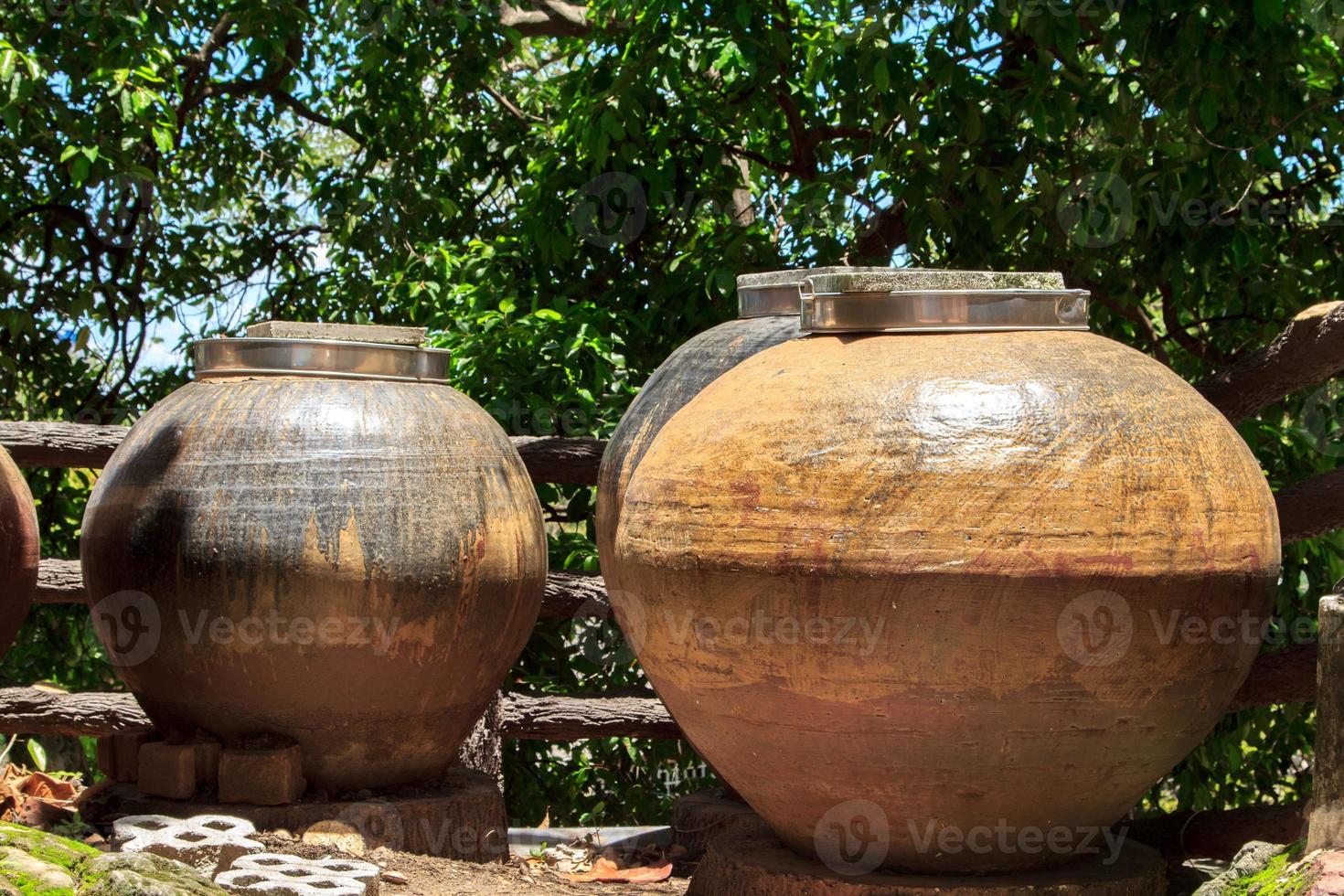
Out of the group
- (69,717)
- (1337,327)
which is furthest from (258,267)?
(1337,327)

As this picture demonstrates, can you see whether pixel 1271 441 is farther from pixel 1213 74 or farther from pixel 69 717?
pixel 69 717

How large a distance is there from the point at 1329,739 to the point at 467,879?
2327mm

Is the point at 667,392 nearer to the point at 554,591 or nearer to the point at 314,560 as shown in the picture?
the point at 314,560

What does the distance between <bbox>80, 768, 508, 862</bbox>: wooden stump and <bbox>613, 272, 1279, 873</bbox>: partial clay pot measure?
1.31 m

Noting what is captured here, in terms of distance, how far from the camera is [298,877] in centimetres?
364

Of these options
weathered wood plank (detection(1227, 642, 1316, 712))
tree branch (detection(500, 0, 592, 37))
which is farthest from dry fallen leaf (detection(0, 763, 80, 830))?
tree branch (detection(500, 0, 592, 37))

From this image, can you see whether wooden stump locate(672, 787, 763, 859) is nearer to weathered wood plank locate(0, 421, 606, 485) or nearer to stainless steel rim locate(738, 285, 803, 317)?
weathered wood plank locate(0, 421, 606, 485)

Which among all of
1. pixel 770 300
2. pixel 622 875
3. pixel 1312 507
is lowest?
pixel 622 875

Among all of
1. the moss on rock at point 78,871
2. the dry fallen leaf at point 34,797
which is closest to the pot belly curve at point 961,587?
the moss on rock at point 78,871

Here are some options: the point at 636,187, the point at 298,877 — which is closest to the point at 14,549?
the point at 298,877

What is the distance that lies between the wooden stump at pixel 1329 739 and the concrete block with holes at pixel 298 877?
2.08 m

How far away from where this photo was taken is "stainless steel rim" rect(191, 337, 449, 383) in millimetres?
4422

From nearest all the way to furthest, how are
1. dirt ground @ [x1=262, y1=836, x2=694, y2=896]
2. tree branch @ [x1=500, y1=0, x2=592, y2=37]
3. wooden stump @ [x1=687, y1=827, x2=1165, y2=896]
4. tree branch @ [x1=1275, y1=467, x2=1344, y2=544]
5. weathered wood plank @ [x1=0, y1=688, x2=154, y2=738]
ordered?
wooden stump @ [x1=687, y1=827, x2=1165, y2=896] < dirt ground @ [x1=262, y1=836, x2=694, y2=896] < tree branch @ [x1=1275, y1=467, x2=1344, y2=544] < weathered wood plank @ [x1=0, y1=688, x2=154, y2=738] < tree branch @ [x1=500, y1=0, x2=592, y2=37]

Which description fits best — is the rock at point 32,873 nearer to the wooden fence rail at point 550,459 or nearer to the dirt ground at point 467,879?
the dirt ground at point 467,879
